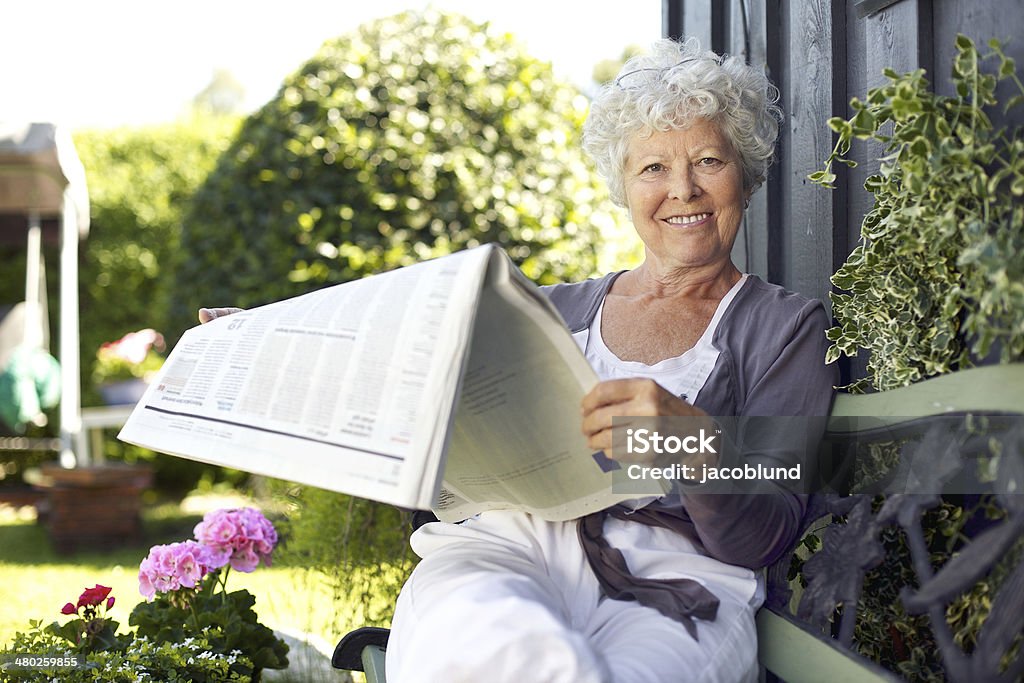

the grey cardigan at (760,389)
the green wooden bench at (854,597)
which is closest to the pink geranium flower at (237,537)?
the green wooden bench at (854,597)

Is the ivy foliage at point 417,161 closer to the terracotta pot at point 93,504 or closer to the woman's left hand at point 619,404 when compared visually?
the terracotta pot at point 93,504

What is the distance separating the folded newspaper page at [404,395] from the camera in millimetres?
1217

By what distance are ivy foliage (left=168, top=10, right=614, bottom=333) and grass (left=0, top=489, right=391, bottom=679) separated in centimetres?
121

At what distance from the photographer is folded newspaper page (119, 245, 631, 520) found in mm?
1217

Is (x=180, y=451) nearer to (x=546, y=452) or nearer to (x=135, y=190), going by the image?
(x=546, y=452)

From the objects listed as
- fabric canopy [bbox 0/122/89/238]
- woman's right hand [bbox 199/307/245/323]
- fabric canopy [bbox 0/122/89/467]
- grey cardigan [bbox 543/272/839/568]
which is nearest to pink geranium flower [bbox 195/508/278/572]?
woman's right hand [bbox 199/307/245/323]

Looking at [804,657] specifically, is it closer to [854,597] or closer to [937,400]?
[854,597]

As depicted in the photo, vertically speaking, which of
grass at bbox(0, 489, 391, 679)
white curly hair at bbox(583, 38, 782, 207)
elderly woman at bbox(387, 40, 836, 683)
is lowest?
Answer: grass at bbox(0, 489, 391, 679)

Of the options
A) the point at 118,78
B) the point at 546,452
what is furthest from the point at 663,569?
the point at 118,78

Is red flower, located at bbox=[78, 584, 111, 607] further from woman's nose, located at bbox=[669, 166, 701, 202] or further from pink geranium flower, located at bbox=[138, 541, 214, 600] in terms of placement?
woman's nose, located at bbox=[669, 166, 701, 202]

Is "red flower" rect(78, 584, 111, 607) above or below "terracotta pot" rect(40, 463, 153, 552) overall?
above

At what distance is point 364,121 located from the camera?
15.0ft

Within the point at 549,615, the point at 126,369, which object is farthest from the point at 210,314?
the point at 126,369

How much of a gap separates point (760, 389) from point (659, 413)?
40 cm
